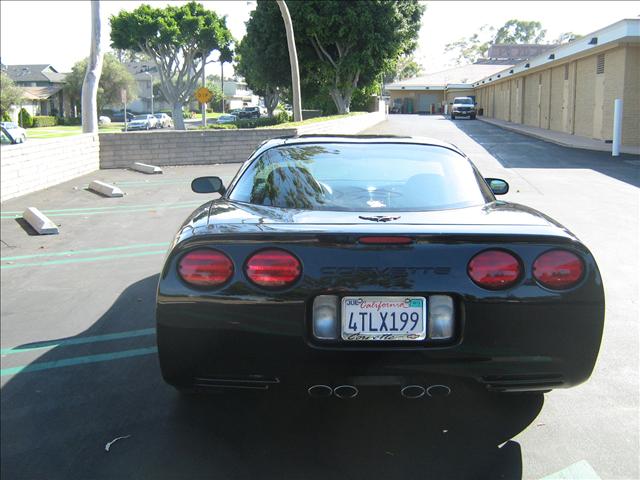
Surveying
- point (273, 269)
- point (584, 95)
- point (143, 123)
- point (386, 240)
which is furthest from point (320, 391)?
point (143, 123)

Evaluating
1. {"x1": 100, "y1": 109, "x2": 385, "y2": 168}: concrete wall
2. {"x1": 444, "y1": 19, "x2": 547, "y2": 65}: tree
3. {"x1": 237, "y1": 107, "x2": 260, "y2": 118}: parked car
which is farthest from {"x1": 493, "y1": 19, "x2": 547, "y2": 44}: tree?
{"x1": 100, "y1": 109, "x2": 385, "y2": 168}: concrete wall

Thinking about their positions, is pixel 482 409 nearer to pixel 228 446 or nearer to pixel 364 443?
pixel 364 443

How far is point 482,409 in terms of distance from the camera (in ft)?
12.8

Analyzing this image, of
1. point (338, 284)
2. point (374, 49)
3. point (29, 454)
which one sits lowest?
point (29, 454)

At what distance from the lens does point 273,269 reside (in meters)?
3.10

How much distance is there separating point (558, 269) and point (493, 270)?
12.1 inches

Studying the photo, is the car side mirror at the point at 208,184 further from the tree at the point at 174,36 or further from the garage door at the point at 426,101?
the garage door at the point at 426,101

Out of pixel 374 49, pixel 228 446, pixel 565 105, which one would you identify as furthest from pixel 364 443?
pixel 374 49

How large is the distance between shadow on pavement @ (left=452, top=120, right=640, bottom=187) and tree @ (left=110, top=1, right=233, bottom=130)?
30.7m

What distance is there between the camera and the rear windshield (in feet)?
12.8

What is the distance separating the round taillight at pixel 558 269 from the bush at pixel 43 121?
206 feet

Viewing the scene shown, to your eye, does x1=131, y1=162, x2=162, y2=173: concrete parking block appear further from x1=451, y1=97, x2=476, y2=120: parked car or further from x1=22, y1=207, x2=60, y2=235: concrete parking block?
x1=451, y1=97, x2=476, y2=120: parked car

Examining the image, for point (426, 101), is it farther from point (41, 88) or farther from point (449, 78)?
point (41, 88)

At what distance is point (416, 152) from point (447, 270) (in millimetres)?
1649
